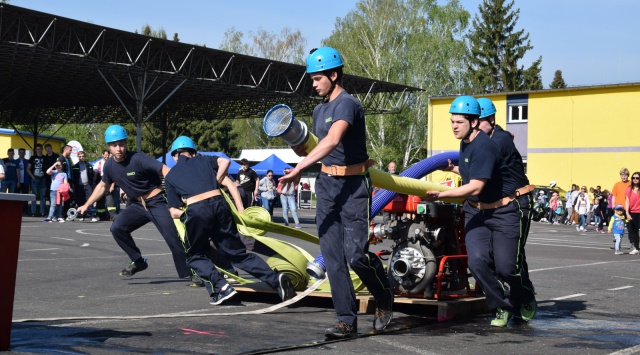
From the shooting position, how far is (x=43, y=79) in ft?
131

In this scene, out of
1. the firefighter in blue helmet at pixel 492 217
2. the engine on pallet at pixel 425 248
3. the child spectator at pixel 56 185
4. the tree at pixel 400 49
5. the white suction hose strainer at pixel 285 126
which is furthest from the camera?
the tree at pixel 400 49

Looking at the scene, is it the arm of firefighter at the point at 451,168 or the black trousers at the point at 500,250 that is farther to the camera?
the arm of firefighter at the point at 451,168

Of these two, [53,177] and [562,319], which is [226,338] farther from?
[53,177]

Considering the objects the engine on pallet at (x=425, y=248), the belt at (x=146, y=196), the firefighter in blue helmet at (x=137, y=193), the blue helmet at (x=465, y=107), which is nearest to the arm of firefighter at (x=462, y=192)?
the blue helmet at (x=465, y=107)

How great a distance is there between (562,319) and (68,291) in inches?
206

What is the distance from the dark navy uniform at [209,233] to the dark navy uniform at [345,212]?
1828 millimetres

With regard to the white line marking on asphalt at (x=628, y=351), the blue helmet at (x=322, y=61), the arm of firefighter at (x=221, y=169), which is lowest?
the white line marking on asphalt at (x=628, y=351)

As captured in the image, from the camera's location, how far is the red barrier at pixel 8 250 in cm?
548

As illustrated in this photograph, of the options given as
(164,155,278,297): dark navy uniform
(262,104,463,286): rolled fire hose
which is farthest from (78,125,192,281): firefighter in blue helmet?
(262,104,463,286): rolled fire hose

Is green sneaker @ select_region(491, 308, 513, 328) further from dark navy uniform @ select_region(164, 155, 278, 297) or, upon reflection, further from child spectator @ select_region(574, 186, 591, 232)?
child spectator @ select_region(574, 186, 591, 232)

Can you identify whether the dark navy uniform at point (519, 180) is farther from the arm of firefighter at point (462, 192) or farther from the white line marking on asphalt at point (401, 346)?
the white line marking on asphalt at point (401, 346)

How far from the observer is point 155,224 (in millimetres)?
10977

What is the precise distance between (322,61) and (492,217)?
2113 millimetres

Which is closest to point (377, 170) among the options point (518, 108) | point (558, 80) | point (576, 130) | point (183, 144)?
point (183, 144)
